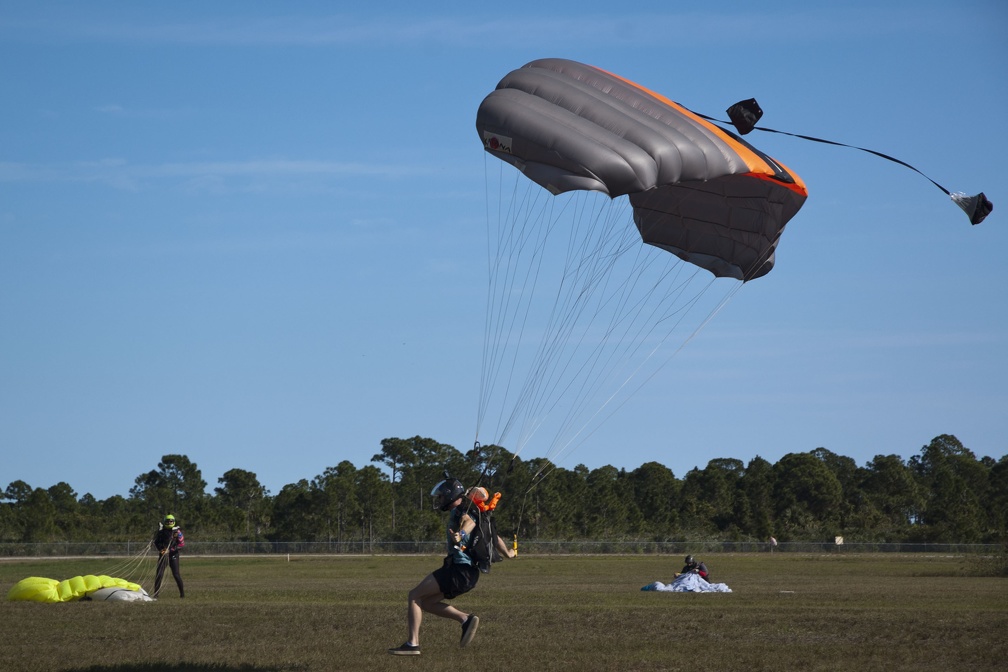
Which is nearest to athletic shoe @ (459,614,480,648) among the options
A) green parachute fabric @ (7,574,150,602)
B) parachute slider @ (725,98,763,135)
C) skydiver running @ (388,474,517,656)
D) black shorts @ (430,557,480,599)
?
skydiver running @ (388,474,517,656)

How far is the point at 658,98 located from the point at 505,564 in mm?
29675

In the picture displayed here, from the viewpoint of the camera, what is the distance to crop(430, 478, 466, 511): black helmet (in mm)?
11891

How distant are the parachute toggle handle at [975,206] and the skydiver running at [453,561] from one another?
6.04 meters

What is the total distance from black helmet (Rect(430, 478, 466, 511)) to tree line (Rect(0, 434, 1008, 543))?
38444 mm

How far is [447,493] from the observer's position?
11.9 m

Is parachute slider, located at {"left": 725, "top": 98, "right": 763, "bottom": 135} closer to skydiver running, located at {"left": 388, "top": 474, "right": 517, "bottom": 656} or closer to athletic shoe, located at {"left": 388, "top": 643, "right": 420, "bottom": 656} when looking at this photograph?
skydiver running, located at {"left": 388, "top": 474, "right": 517, "bottom": 656}

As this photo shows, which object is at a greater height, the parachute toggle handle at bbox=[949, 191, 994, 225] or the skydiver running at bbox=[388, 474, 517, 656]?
the parachute toggle handle at bbox=[949, 191, 994, 225]

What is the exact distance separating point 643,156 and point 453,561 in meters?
5.28

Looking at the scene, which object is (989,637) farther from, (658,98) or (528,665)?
(658,98)

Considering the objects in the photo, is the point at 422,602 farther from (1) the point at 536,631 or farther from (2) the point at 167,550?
(2) the point at 167,550

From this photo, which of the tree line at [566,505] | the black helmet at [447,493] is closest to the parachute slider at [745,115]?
the black helmet at [447,493]

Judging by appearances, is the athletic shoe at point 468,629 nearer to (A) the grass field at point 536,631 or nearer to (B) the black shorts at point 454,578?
(A) the grass field at point 536,631

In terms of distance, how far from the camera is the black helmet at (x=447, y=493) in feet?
39.0

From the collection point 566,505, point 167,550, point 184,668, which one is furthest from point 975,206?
point 566,505
